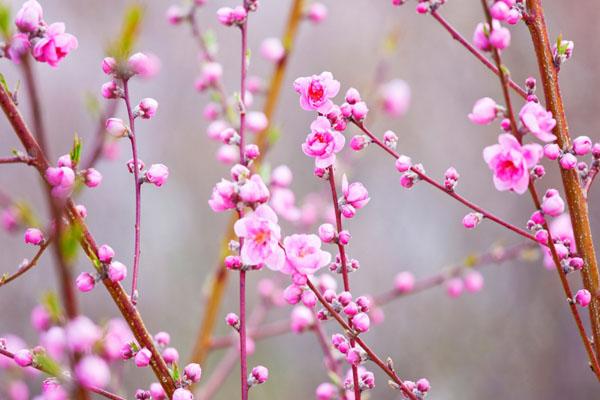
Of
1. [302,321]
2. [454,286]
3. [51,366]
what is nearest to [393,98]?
[454,286]

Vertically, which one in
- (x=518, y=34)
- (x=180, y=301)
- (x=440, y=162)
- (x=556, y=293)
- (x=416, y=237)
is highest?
(x=518, y=34)

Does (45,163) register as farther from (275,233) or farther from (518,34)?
(518,34)

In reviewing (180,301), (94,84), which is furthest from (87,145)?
(180,301)

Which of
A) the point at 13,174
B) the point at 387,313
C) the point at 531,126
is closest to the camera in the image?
the point at 531,126

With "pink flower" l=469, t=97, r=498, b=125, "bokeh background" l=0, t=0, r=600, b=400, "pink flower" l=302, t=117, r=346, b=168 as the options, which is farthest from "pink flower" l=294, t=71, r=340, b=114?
"bokeh background" l=0, t=0, r=600, b=400

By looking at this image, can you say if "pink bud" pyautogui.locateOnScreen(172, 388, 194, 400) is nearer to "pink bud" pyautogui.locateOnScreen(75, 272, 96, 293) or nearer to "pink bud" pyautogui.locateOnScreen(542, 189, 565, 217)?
"pink bud" pyautogui.locateOnScreen(75, 272, 96, 293)

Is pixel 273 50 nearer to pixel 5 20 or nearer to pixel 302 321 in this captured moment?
pixel 302 321
